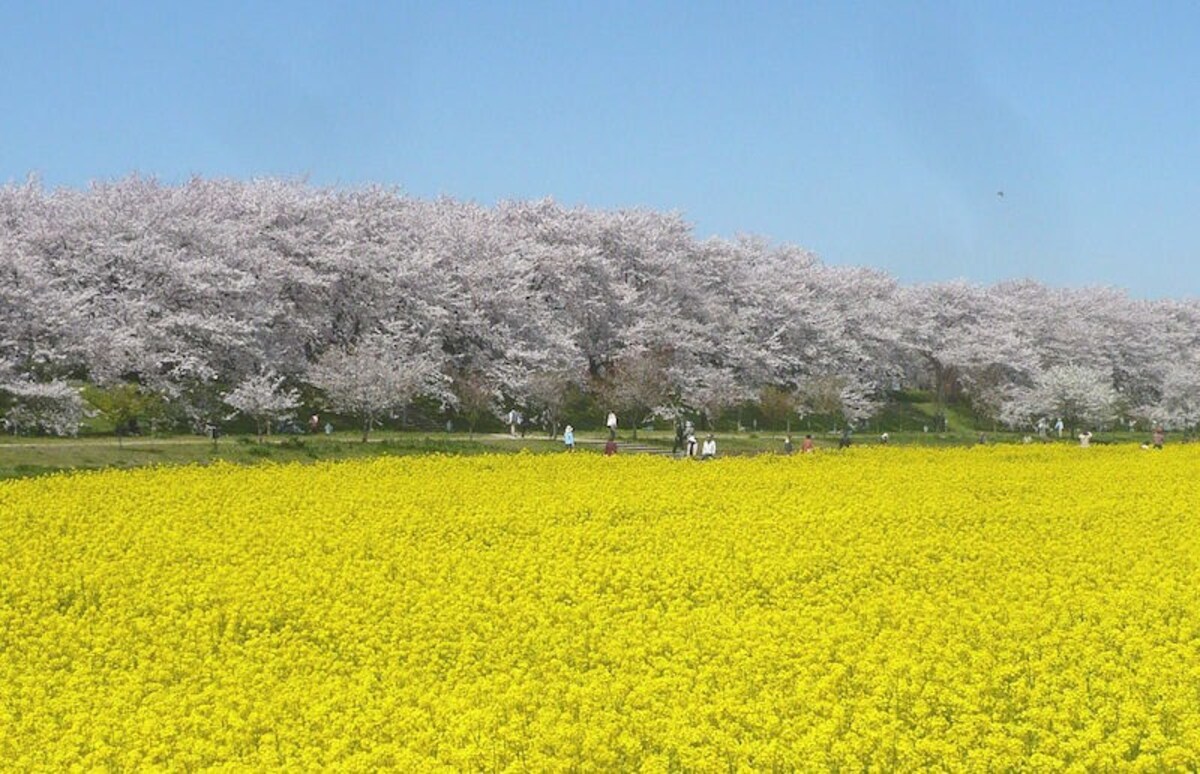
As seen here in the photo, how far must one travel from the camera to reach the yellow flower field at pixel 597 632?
35.3ft

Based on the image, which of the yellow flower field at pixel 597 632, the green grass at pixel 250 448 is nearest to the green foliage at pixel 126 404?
the green grass at pixel 250 448

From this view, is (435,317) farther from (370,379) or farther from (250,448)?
(250,448)

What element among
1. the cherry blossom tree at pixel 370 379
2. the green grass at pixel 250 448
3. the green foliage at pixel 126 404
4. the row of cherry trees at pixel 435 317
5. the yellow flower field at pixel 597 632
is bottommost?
the yellow flower field at pixel 597 632

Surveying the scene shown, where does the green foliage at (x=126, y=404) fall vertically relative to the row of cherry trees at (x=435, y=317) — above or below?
below

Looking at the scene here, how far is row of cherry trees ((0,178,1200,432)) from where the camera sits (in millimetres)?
50281

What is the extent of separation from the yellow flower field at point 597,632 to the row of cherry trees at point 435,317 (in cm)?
2332

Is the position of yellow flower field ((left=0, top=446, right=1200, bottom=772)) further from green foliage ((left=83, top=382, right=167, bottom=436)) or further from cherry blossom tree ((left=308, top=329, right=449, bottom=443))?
cherry blossom tree ((left=308, top=329, right=449, bottom=443))

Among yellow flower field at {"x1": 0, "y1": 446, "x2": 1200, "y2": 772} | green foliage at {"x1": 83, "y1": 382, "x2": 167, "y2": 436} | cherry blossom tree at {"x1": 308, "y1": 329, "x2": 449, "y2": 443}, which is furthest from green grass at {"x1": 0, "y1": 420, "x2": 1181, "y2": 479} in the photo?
yellow flower field at {"x1": 0, "y1": 446, "x2": 1200, "y2": 772}

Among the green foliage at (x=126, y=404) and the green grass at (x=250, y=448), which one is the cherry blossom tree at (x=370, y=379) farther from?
the green foliage at (x=126, y=404)

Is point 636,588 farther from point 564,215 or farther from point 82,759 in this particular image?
point 564,215

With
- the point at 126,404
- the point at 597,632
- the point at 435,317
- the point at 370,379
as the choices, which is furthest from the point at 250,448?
the point at 597,632

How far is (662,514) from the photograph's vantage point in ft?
85.5

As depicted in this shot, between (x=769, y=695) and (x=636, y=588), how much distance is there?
5.81m

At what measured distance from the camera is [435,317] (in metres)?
62.8
